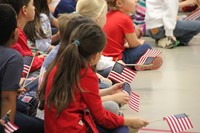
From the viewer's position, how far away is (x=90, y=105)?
2.07 metres

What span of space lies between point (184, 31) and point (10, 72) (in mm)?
3437

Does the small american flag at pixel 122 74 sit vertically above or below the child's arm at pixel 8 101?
below

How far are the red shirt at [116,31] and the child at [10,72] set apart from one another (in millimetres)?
1777

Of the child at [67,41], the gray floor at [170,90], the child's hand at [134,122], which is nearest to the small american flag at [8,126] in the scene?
the child at [67,41]

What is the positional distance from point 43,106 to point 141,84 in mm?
1843

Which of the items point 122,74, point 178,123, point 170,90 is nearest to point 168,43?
point 170,90

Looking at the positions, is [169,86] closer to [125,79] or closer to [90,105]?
[125,79]

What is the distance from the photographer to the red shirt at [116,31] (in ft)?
12.8

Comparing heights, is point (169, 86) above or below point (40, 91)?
below

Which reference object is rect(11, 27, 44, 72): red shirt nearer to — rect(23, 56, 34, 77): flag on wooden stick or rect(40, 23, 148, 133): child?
rect(23, 56, 34, 77): flag on wooden stick

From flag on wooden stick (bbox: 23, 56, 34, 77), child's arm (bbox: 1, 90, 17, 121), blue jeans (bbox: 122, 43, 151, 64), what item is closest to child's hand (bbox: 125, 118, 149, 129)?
child's arm (bbox: 1, 90, 17, 121)

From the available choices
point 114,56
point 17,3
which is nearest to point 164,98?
point 114,56

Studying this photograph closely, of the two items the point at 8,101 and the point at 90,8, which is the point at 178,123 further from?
the point at 90,8

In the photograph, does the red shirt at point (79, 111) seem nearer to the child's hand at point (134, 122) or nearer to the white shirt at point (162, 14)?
the child's hand at point (134, 122)
